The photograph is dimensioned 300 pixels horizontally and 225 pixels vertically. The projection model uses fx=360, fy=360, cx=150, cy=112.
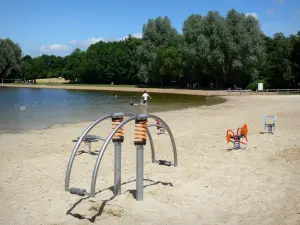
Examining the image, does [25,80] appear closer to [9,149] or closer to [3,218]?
[9,149]

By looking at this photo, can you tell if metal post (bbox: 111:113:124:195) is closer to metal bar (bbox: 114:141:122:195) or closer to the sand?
metal bar (bbox: 114:141:122:195)

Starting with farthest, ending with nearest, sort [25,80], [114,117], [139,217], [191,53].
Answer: [25,80]
[191,53]
[114,117]
[139,217]

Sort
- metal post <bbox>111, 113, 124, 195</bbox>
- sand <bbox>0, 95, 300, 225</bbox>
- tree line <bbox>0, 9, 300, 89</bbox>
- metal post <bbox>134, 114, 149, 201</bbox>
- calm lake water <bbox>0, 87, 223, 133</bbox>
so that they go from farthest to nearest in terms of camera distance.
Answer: tree line <bbox>0, 9, 300, 89</bbox>
calm lake water <bbox>0, 87, 223, 133</bbox>
metal post <bbox>111, 113, 124, 195</bbox>
metal post <bbox>134, 114, 149, 201</bbox>
sand <bbox>0, 95, 300, 225</bbox>

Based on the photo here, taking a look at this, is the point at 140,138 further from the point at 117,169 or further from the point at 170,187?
the point at 170,187

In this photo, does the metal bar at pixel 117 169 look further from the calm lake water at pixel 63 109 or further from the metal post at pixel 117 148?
the calm lake water at pixel 63 109

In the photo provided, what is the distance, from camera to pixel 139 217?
6.42 meters

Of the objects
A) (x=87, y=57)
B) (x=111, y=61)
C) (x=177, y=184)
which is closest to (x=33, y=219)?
(x=177, y=184)

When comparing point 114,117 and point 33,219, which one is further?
point 114,117

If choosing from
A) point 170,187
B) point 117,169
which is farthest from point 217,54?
point 117,169

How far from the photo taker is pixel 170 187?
8008 millimetres

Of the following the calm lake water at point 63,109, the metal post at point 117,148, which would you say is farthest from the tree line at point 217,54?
the metal post at point 117,148

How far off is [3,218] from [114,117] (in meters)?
2.78

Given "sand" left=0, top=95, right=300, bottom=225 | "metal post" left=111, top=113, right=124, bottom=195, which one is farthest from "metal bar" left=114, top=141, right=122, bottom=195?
"sand" left=0, top=95, right=300, bottom=225

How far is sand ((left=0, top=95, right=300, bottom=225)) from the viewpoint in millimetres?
6527
